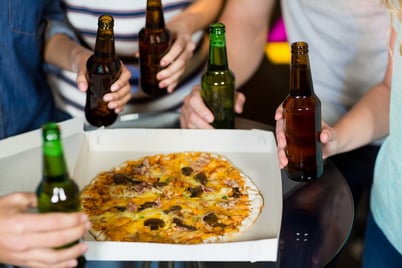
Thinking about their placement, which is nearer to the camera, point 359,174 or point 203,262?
point 203,262

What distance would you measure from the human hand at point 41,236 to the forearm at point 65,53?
2.38 ft

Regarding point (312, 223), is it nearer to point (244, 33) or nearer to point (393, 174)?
point (393, 174)

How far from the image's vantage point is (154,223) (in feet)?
4.20

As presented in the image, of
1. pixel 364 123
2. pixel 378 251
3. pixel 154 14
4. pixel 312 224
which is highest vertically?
pixel 154 14

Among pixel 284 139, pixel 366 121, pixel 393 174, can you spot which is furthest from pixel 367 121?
pixel 284 139

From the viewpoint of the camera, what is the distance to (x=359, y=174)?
5.99 feet

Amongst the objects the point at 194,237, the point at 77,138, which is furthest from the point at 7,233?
the point at 77,138

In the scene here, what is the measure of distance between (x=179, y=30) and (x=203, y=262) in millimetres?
742

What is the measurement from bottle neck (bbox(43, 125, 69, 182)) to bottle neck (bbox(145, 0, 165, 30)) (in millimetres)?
683

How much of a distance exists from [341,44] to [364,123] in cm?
32

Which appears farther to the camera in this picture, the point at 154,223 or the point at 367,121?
the point at 367,121

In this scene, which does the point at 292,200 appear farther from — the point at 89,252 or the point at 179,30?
the point at 179,30

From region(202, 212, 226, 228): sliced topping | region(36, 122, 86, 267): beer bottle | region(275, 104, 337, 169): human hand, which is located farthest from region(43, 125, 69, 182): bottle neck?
region(275, 104, 337, 169): human hand

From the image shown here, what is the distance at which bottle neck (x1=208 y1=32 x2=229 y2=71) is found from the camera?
1.48 metres
